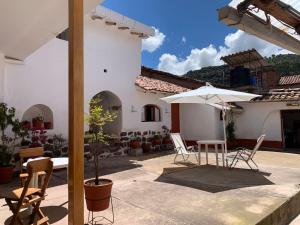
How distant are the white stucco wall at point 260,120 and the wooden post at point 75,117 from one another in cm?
1331

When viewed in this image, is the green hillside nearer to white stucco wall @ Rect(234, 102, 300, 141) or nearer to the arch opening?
white stucco wall @ Rect(234, 102, 300, 141)

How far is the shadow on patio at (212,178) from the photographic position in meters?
6.27

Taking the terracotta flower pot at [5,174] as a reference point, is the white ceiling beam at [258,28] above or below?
above

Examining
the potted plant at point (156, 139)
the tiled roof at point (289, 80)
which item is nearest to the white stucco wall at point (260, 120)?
the potted plant at point (156, 139)

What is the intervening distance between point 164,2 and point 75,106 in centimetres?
1210

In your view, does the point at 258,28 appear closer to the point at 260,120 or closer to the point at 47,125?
the point at 47,125

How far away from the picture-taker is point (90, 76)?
33.8ft

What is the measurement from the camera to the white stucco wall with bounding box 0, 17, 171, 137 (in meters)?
8.30

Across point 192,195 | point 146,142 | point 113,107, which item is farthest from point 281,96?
point 192,195

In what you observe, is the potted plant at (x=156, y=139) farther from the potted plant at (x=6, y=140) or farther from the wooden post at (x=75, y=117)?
the wooden post at (x=75, y=117)

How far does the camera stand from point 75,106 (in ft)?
10.3

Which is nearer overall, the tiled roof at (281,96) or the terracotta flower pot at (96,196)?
the terracotta flower pot at (96,196)

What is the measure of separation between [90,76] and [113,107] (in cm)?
209

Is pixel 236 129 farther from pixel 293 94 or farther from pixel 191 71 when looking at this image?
pixel 191 71
